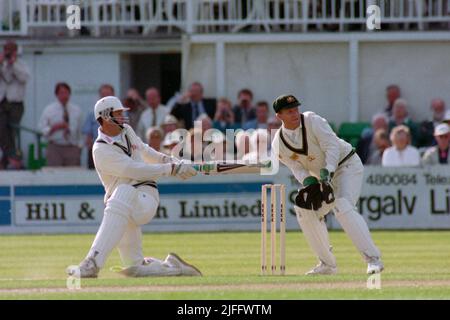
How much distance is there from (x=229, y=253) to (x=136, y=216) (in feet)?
13.1

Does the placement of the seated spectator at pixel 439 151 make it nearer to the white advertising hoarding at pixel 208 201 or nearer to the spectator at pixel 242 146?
the white advertising hoarding at pixel 208 201

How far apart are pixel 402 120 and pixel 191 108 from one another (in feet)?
10.5

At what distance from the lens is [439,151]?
64.2ft

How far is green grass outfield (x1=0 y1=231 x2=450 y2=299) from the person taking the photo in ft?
33.9

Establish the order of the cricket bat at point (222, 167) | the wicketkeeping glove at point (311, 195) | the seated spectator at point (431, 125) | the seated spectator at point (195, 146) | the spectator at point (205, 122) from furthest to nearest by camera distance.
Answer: the seated spectator at point (431, 125) < the spectator at point (205, 122) < the seated spectator at point (195, 146) < the cricket bat at point (222, 167) < the wicketkeeping glove at point (311, 195)

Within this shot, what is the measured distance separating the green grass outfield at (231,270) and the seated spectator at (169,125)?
181cm

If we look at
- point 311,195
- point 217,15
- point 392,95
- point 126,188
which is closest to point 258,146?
point 392,95

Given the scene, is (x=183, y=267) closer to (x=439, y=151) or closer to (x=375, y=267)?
(x=375, y=267)

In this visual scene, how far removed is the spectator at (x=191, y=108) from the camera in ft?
69.4

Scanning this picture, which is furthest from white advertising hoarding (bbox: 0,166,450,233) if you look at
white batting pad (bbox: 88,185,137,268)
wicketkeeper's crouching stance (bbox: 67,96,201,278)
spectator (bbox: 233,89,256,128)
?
white batting pad (bbox: 88,185,137,268)

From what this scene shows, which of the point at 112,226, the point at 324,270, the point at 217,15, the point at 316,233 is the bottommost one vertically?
the point at 324,270

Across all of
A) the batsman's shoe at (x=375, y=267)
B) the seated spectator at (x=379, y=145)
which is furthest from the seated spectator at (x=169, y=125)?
the batsman's shoe at (x=375, y=267)

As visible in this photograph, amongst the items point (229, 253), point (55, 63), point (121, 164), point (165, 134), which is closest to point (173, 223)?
point (165, 134)

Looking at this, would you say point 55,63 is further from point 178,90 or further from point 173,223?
point 173,223
